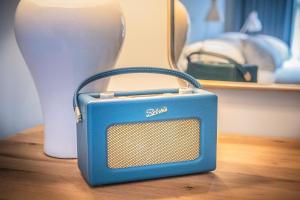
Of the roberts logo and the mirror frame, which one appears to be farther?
the mirror frame

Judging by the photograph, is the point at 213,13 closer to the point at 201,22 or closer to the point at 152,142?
the point at 201,22

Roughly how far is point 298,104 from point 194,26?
327 mm

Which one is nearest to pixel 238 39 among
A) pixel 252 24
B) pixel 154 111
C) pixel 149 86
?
pixel 252 24

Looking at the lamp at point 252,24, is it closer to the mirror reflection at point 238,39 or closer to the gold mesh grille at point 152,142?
the mirror reflection at point 238,39

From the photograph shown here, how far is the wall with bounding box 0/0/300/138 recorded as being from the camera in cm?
100

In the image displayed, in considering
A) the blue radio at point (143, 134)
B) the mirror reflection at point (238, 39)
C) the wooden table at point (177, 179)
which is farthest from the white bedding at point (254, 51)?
the blue radio at point (143, 134)

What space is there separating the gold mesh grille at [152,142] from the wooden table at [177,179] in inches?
1.5

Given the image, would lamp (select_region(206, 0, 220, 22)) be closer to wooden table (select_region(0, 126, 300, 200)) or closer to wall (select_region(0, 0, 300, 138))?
wall (select_region(0, 0, 300, 138))

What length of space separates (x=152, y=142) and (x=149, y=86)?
380 millimetres

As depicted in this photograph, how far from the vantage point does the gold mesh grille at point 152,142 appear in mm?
695

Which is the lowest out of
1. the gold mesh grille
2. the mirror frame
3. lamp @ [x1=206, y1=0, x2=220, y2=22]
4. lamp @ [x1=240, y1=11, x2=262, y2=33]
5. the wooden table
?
the wooden table

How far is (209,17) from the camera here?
3.43ft

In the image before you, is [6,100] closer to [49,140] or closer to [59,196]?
[49,140]

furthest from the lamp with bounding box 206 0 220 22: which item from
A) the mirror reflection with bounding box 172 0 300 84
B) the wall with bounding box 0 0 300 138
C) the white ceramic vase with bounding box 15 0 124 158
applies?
the white ceramic vase with bounding box 15 0 124 158
